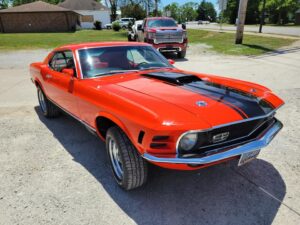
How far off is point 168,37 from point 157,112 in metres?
10.9

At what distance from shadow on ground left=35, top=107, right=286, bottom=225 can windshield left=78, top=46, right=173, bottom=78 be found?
124cm

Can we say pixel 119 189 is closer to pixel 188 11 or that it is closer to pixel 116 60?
pixel 116 60

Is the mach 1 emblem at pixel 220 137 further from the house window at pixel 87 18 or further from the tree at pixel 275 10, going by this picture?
the tree at pixel 275 10

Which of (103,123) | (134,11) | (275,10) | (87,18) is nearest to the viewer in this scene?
(103,123)

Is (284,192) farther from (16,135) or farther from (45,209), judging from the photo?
(16,135)

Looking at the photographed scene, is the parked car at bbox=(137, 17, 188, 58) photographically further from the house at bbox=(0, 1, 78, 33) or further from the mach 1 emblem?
the house at bbox=(0, 1, 78, 33)

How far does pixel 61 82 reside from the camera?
3.98 meters

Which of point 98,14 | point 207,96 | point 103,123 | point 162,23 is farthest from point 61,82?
point 98,14

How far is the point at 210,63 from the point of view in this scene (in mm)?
11430

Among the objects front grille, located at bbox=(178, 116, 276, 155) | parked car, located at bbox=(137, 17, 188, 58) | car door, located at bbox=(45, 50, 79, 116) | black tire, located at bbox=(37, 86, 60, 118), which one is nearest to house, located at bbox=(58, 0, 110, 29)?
parked car, located at bbox=(137, 17, 188, 58)

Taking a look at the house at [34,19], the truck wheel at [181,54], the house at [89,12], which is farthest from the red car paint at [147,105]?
the house at [89,12]

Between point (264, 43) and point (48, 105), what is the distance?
1546 centimetres

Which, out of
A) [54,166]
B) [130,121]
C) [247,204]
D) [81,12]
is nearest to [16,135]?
[54,166]

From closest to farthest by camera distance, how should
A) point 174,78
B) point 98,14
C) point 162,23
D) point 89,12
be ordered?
point 174,78
point 162,23
point 89,12
point 98,14
